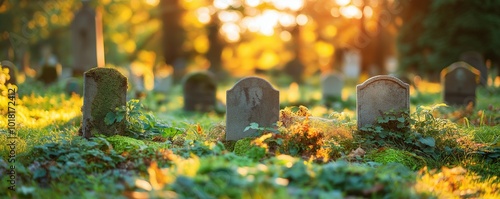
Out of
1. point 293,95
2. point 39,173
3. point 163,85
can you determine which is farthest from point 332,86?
point 39,173

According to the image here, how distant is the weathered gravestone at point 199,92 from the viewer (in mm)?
16094

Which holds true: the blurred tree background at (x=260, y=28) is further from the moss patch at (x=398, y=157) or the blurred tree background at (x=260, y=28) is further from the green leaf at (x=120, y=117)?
the moss patch at (x=398, y=157)

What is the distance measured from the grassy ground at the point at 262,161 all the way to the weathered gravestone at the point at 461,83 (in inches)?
143

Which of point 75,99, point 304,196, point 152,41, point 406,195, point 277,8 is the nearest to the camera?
point 304,196

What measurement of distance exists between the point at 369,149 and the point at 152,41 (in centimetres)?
3582

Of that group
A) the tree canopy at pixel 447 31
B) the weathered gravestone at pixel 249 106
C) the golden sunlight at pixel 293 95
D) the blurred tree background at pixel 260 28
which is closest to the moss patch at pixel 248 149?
the weathered gravestone at pixel 249 106

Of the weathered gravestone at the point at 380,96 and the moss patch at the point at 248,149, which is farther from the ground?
A: the weathered gravestone at the point at 380,96

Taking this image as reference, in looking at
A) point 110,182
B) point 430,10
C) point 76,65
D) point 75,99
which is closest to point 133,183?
point 110,182

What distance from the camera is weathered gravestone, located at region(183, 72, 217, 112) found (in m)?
16.1

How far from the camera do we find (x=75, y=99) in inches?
527

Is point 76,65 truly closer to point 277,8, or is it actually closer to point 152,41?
point 277,8

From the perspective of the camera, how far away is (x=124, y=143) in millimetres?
7363

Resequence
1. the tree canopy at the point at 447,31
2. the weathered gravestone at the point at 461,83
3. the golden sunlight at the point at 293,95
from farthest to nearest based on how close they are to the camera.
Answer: the tree canopy at the point at 447,31 < the golden sunlight at the point at 293,95 < the weathered gravestone at the point at 461,83

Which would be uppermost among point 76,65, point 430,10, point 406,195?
point 430,10
